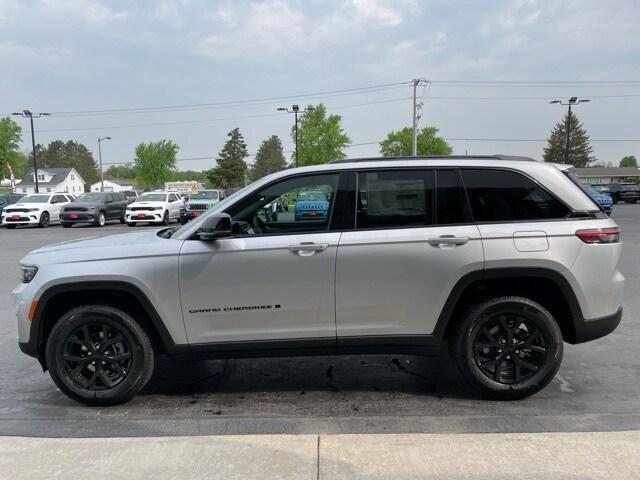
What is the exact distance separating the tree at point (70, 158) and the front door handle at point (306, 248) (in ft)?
477

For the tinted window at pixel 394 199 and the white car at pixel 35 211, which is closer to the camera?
the tinted window at pixel 394 199

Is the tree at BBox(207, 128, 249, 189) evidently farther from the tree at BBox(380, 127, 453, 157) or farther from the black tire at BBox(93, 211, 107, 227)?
the black tire at BBox(93, 211, 107, 227)

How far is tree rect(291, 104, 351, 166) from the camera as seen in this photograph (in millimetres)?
52156

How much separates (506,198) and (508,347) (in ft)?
3.75

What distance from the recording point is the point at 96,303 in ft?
13.3

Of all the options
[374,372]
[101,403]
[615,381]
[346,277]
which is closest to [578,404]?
[615,381]

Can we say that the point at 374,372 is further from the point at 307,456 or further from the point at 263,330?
the point at 307,456

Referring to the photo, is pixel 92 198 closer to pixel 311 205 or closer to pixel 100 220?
pixel 100 220

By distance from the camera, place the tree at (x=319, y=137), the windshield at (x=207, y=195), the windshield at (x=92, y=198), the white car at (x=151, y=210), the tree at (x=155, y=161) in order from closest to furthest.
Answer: the white car at (x=151, y=210), the windshield at (x=92, y=198), the windshield at (x=207, y=195), the tree at (x=319, y=137), the tree at (x=155, y=161)

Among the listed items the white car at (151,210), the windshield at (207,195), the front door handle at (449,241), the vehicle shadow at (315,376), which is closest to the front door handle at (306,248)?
the front door handle at (449,241)

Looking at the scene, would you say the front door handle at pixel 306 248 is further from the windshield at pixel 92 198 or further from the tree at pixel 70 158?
the tree at pixel 70 158

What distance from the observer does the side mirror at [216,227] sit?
383 cm

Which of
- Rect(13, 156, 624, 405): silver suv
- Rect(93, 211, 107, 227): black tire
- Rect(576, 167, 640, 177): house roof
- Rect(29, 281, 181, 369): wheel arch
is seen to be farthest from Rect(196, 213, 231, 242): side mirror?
Rect(576, 167, 640, 177): house roof

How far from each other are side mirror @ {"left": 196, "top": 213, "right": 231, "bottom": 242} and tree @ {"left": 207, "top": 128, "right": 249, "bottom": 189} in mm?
100879
